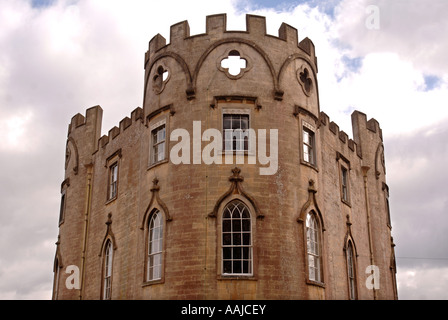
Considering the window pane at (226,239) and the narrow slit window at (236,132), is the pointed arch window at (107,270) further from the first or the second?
the narrow slit window at (236,132)

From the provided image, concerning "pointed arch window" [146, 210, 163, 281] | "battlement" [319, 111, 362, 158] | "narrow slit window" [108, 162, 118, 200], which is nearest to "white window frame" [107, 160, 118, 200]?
"narrow slit window" [108, 162, 118, 200]

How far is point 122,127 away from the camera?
91.1ft

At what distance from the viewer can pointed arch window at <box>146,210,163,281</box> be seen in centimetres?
2158

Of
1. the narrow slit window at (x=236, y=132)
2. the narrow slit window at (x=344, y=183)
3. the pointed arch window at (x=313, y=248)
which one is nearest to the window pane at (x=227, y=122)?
the narrow slit window at (x=236, y=132)

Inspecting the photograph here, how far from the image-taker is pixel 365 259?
92.3ft

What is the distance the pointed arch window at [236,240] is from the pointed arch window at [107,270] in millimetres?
7164

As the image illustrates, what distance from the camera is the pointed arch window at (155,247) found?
21.6 metres

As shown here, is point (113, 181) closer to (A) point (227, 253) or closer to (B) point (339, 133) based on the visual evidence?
(A) point (227, 253)

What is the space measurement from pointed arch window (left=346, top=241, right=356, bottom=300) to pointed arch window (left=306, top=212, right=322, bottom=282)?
4331mm

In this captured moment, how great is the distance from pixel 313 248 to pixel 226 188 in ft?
13.4

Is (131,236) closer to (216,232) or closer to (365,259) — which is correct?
(216,232)

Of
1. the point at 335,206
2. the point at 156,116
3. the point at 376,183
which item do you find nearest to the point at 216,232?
the point at 156,116

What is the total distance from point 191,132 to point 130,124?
5.87 meters
